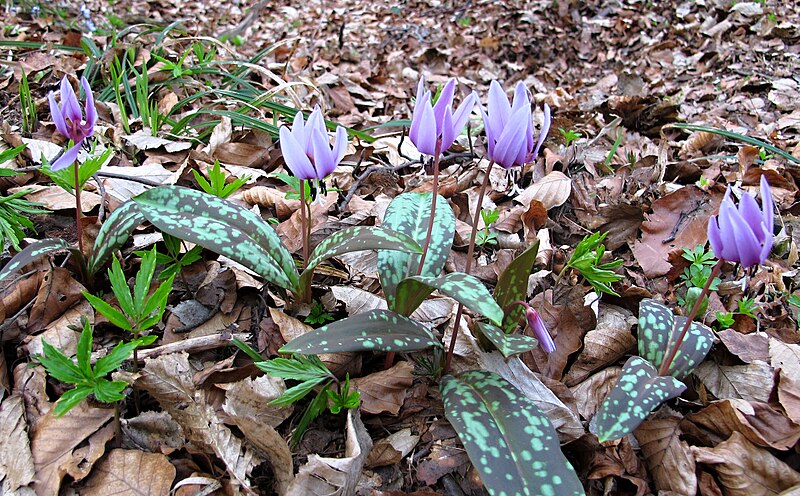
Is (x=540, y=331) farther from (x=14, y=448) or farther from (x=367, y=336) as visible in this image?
(x=14, y=448)

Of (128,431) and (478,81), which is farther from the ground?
(128,431)

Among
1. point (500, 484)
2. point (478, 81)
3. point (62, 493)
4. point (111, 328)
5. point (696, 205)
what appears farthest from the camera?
point (478, 81)

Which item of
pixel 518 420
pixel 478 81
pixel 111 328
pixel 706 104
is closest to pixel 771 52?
pixel 706 104

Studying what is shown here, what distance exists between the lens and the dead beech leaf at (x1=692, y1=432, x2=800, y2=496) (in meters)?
1.36

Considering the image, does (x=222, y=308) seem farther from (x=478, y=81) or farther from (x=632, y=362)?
(x=478, y=81)

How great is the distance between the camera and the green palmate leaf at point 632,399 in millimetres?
1349

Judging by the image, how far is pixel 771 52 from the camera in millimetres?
4844

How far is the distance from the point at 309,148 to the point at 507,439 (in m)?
0.98

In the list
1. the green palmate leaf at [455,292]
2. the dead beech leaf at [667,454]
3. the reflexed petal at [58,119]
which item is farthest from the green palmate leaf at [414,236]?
the reflexed petal at [58,119]

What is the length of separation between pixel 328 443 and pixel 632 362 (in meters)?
0.90

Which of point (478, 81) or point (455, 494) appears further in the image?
point (478, 81)

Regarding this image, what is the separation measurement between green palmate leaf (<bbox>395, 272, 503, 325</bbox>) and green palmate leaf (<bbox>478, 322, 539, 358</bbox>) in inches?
4.3

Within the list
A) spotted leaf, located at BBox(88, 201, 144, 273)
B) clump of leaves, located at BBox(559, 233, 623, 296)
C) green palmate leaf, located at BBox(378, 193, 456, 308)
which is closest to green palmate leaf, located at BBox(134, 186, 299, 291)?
spotted leaf, located at BBox(88, 201, 144, 273)

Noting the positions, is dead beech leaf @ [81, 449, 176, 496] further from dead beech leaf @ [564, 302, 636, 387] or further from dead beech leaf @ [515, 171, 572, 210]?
dead beech leaf @ [515, 171, 572, 210]
